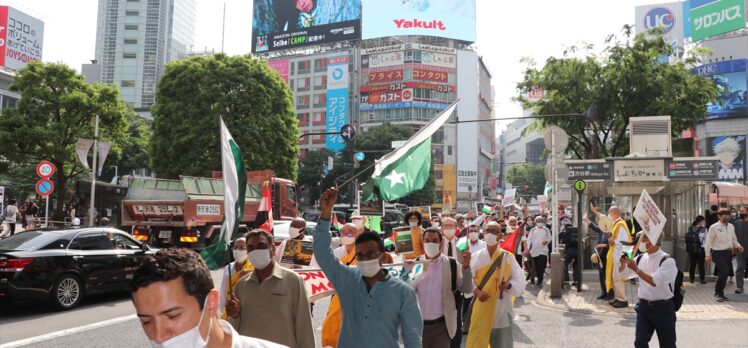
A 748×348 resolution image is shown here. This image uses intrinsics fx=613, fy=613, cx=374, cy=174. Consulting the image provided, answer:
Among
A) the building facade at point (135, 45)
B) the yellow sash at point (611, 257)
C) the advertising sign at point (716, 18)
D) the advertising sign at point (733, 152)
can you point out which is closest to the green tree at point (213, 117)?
the yellow sash at point (611, 257)

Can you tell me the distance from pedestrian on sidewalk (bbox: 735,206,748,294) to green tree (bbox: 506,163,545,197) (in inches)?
3889

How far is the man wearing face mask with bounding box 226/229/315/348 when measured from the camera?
4.22 m

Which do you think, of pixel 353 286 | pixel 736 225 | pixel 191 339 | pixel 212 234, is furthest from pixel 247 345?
pixel 212 234

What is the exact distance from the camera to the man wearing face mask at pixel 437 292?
5.40m

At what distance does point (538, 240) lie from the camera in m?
14.1

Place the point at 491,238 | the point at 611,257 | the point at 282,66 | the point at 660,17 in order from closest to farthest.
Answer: the point at 491,238 → the point at 611,257 → the point at 660,17 → the point at 282,66

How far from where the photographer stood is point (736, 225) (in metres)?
14.0

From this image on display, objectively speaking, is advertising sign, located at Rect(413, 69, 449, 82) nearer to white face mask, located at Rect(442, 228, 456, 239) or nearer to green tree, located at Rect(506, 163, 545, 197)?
green tree, located at Rect(506, 163, 545, 197)

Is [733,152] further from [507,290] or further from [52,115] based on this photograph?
[507,290]

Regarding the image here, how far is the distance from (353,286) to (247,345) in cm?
205

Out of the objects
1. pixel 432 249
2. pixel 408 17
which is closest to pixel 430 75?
pixel 408 17

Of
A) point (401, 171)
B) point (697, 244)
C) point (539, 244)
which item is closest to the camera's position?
point (401, 171)

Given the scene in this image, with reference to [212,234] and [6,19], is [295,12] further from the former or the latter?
[212,234]

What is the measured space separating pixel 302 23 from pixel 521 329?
74705mm
